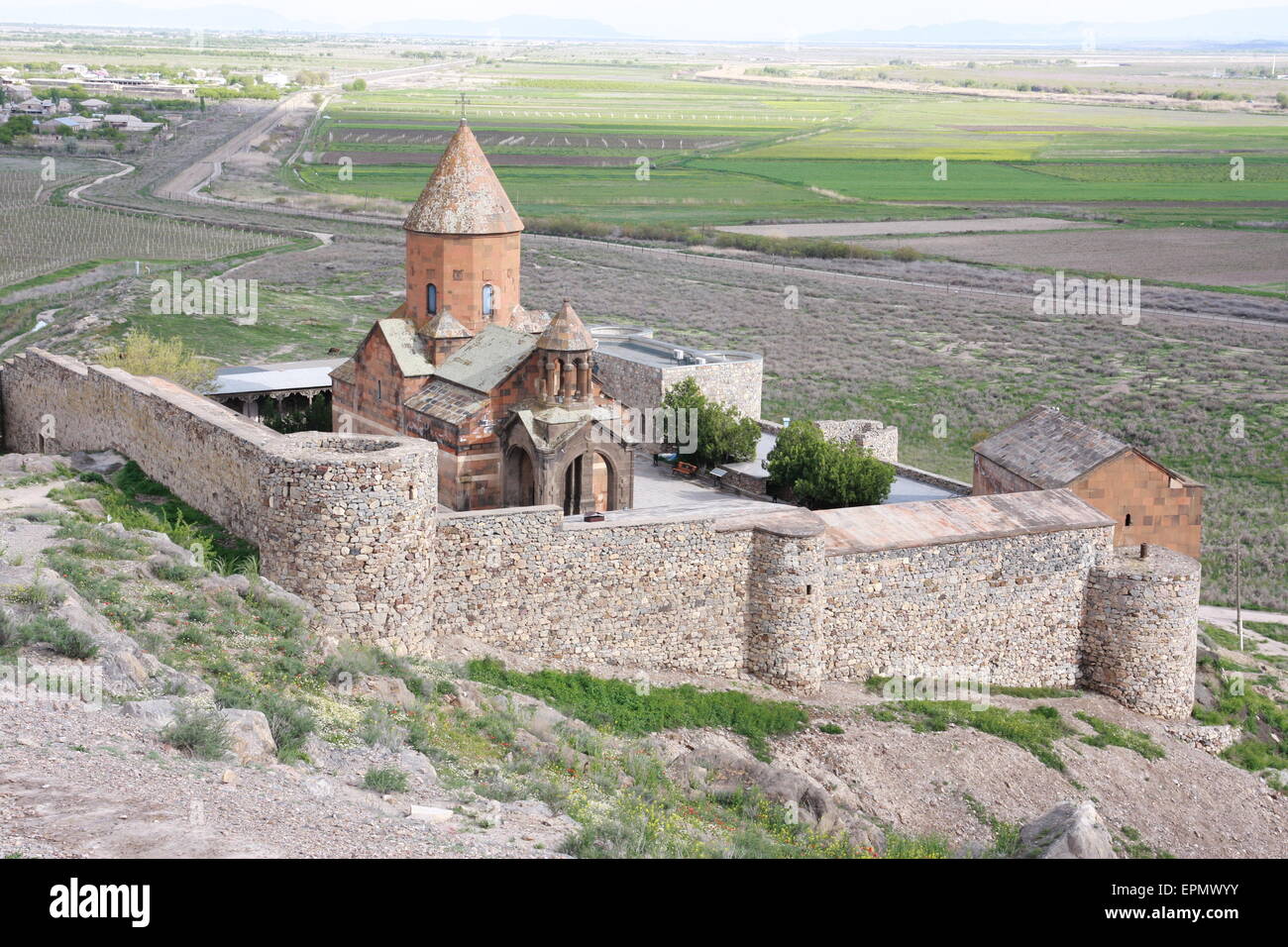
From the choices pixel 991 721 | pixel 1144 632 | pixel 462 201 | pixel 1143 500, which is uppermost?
pixel 462 201

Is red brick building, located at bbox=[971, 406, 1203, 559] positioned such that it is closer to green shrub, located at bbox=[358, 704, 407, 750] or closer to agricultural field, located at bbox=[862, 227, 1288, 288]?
green shrub, located at bbox=[358, 704, 407, 750]

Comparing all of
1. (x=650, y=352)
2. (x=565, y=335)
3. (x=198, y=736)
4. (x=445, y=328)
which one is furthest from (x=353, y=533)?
(x=650, y=352)

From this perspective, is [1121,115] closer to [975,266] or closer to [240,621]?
[975,266]

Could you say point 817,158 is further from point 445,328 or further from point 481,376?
point 481,376

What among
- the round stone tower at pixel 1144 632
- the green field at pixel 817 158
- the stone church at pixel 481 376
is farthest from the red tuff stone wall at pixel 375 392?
the green field at pixel 817 158

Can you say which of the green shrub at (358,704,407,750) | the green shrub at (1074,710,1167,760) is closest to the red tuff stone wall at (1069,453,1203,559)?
the green shrub at (1074,710,1167,760)

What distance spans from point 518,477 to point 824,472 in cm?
593

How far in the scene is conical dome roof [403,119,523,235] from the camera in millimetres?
25875

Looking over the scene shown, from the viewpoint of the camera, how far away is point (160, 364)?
101 ft

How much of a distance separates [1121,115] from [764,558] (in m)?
168

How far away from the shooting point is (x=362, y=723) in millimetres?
14477

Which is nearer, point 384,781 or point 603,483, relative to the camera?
point 384,781

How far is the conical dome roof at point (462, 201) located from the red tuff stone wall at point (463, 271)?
0.20m

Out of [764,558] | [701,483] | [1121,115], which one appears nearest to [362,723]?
[764,558]
